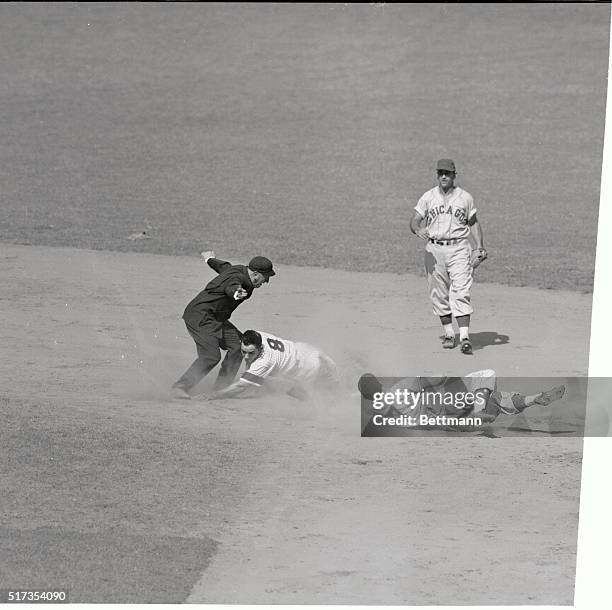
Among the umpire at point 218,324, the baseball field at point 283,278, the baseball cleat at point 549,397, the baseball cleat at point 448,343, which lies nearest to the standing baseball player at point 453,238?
the baseball cleat at point 448,343

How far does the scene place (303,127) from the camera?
33.9 m

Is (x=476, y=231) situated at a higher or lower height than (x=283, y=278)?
higher

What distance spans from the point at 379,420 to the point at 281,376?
116cm

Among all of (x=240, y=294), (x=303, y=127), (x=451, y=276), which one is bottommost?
(x=451, y=276)

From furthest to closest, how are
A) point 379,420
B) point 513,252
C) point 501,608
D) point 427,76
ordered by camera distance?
point 427,76, point 513,252, point 379,420, point 501,608

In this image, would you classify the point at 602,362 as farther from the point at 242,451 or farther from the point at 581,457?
the point at 242,451

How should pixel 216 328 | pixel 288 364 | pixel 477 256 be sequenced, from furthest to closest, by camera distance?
pixel 477 256 → pixel 216 328 → pixel 288 364

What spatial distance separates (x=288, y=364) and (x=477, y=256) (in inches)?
135

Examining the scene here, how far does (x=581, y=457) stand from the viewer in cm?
1111

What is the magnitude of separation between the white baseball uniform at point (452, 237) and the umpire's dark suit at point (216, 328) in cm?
302

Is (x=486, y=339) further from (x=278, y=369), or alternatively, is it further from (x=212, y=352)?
(x=212, y=352)

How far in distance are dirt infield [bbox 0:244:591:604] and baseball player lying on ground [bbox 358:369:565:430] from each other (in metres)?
0.37

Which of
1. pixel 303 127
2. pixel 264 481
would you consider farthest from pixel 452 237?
pixel 303 127

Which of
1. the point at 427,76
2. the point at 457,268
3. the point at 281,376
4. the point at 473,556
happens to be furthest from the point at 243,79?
the point at 473,556
